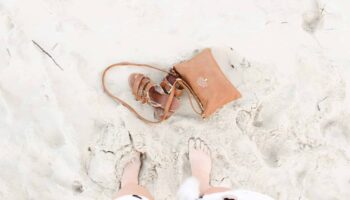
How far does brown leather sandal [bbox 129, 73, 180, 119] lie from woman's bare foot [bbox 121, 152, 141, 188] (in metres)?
0.20

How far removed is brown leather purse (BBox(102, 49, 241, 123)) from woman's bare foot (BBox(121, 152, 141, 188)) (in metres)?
0.20

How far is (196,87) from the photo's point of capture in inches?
83.7

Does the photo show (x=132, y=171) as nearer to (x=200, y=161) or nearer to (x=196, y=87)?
(x=200, y=161)

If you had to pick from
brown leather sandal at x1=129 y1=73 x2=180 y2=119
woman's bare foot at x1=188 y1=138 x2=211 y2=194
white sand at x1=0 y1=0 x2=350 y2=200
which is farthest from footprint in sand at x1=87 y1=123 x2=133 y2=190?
woman's bare foot at x1=188 y1=138 x2=211 y2=194

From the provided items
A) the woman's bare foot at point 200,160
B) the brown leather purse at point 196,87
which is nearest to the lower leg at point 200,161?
the woman's bare foot at point 200,160

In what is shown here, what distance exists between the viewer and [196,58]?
2.14 m

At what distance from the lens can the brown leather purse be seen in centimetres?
211

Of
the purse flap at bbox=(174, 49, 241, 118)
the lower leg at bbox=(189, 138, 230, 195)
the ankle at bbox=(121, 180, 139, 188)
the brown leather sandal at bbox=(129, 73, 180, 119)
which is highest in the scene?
the purse flap at bbox=(174, 49, 241, 118)

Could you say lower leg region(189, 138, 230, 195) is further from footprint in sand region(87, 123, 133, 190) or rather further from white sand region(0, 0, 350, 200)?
footprint in sand region(87, 123, 133, 190)

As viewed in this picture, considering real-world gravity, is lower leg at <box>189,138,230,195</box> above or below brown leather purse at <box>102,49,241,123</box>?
below

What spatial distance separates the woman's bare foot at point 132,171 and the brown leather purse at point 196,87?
7.8 inches

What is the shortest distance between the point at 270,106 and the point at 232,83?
19cm

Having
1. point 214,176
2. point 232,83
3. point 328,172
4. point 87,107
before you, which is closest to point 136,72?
point 87,107

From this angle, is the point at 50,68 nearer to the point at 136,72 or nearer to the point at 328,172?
the point at 136,72
